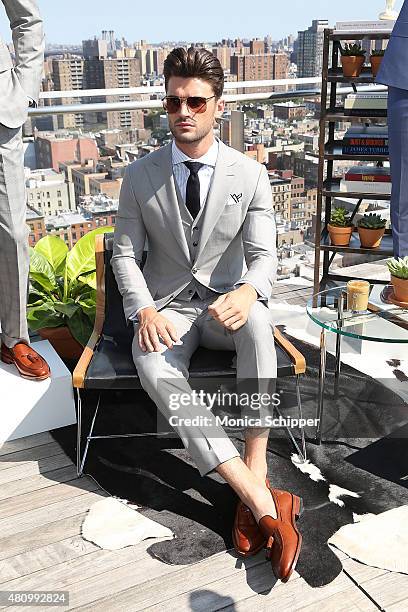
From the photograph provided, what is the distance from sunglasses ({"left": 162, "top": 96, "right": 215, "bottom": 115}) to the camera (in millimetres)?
2029

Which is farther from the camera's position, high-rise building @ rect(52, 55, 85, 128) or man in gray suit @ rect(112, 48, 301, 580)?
high-rise building @ rect(52, 55, 85, 128)

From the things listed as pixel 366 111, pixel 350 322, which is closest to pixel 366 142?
pixel 366 111

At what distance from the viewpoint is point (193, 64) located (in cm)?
201

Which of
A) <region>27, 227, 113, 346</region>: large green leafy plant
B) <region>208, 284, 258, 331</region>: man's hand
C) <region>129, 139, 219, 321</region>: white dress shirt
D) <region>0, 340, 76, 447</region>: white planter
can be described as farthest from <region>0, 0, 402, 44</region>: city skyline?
<region>208, 284, 258, 331</region>: man's hand

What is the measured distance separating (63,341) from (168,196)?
105cm

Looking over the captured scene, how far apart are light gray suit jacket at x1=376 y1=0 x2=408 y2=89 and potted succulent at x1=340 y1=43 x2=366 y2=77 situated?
0.38 meters

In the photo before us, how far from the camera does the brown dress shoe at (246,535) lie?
1.77 meters

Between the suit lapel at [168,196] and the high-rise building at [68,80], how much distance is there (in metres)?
1.32

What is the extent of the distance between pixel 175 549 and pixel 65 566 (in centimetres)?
31

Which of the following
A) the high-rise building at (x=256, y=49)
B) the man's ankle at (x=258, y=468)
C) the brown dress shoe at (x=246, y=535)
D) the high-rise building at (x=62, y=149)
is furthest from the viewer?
the high-rise building at (x=256, y=49)

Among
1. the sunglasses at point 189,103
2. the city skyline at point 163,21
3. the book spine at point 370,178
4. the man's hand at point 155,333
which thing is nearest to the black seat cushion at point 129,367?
the man's hand at point 155,333

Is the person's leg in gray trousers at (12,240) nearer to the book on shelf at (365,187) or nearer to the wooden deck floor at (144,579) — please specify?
the wooden deck floor at (144,579)

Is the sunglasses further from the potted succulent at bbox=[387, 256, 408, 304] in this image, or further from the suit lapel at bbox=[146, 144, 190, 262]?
the potted succulent at bbox=[387, 256, 408, 304]

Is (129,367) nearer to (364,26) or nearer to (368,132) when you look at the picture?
(368,132)
